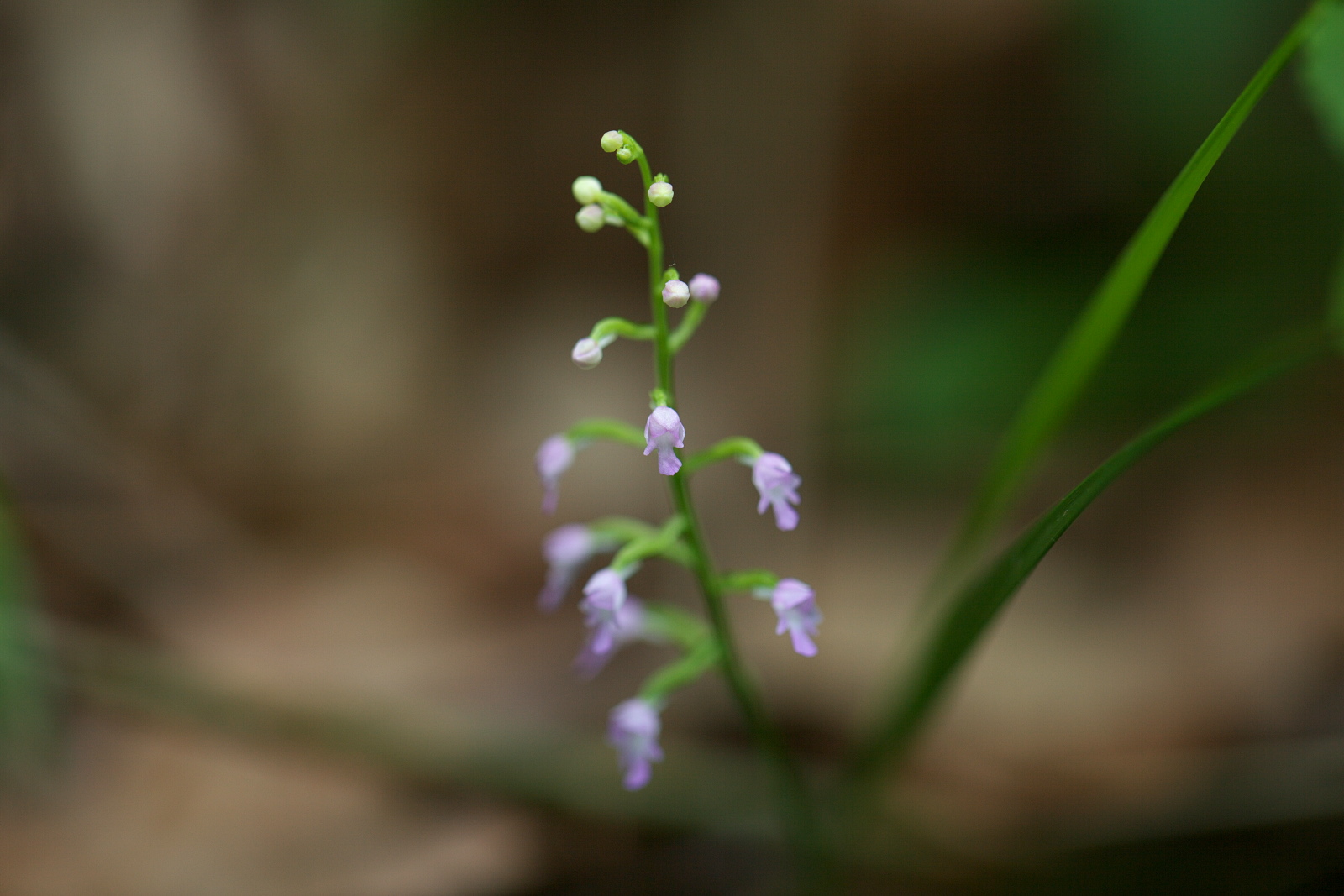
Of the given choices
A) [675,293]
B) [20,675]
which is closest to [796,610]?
[675,293]

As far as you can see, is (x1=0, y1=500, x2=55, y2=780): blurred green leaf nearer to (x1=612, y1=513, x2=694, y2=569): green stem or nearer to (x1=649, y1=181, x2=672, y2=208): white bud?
(x1=612, y1=513, x2=694, y2=569): green stem

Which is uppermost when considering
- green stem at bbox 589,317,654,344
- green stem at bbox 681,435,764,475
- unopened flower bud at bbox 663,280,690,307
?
green stem at bbox 589,317,654,344

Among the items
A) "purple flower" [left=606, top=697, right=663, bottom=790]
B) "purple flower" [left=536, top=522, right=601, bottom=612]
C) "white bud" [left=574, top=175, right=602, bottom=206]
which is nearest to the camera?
"white bud" [left=574, top=175, right=602, bottom=206]

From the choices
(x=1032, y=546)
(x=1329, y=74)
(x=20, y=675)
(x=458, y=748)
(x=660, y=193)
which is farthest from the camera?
(x=458, y=748)

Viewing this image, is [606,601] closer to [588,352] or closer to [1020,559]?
[588,352]

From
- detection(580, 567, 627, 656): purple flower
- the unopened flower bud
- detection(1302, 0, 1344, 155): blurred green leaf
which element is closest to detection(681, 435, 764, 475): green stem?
detection(580, 567, 627, 656): purple flower

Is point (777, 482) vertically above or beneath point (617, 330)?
beneath

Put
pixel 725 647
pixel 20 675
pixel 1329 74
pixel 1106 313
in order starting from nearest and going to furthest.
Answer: pixel 1329 74 < pixel 1106 313 < pixel 725 647 < pixel 20 675
